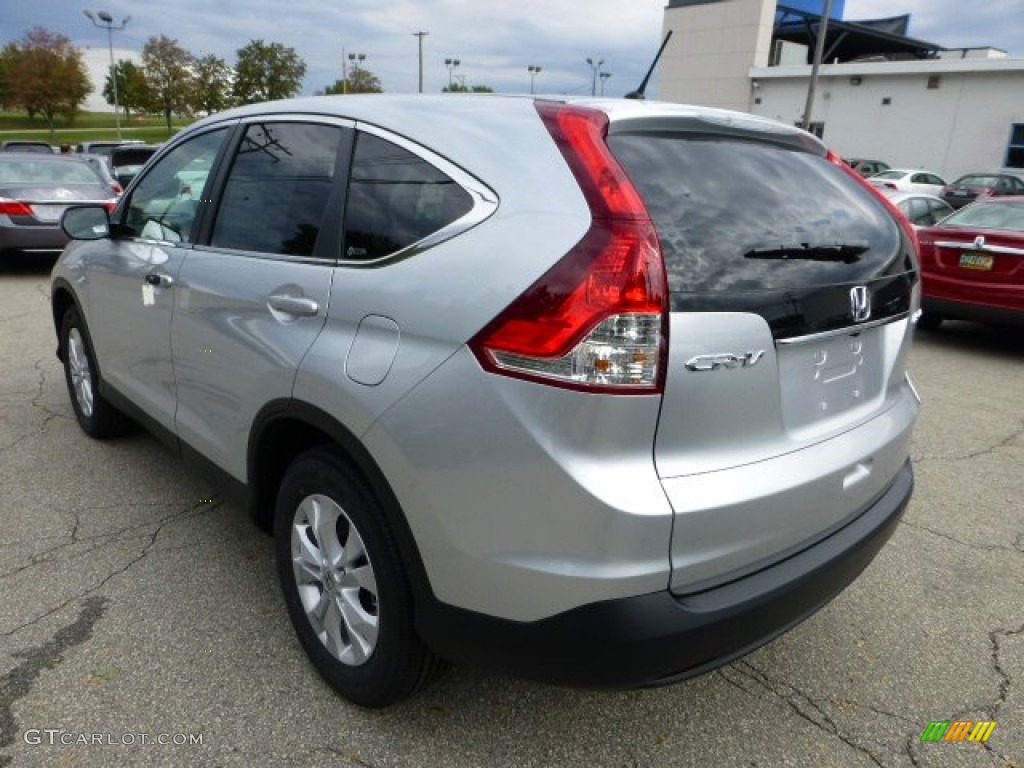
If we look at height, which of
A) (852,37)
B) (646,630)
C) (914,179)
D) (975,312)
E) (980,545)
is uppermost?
(852,37)

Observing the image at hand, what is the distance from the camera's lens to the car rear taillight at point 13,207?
31.9ft

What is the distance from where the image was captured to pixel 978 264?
703 centimetres

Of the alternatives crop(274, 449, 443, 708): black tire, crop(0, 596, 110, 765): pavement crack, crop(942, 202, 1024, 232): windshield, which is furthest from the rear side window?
crop(942, 202, 1024, 232): windshield

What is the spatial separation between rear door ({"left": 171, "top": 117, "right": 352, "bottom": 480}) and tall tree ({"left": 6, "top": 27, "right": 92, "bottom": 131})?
6512 cm

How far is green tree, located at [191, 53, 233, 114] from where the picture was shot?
185 ft

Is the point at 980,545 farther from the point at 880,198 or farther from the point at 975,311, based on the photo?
the point at 975,311

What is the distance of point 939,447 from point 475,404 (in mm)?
4099

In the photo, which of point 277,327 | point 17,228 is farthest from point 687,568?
point 17,228

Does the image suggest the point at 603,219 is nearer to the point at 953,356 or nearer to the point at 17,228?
the point at 953,356

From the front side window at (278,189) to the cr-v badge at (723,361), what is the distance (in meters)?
1.24

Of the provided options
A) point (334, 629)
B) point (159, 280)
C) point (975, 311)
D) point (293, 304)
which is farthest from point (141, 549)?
point (975, 311)

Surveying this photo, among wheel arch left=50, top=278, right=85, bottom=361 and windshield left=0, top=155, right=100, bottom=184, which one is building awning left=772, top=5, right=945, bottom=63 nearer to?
windshield left=0, top=155, right=100, bottom=184

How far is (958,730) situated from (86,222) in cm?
413

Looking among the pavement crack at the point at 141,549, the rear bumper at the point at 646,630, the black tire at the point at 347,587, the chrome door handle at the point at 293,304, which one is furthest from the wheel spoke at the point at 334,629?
the pavement crack at the point at 141,549
